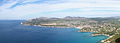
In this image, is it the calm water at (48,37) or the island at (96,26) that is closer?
the calm water at (48,37)

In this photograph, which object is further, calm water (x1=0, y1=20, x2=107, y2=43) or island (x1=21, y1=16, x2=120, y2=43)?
island (x1=21, y1=16, x2=120, y2=43)

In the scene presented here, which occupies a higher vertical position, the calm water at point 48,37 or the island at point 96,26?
the calm water at point 48,37

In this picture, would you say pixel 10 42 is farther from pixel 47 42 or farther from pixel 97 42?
pixel 97 42

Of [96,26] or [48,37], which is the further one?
[96,26]

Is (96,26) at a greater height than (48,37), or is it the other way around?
(48,37)

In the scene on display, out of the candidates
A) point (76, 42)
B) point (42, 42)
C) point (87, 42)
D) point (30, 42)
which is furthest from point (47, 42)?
point (87, 42)

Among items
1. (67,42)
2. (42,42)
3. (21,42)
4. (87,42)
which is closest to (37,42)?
(42,42)

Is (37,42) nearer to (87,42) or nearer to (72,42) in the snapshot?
(72,42)

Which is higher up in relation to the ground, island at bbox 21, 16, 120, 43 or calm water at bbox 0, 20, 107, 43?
calm water at bbox 0, 20, 107, 43
